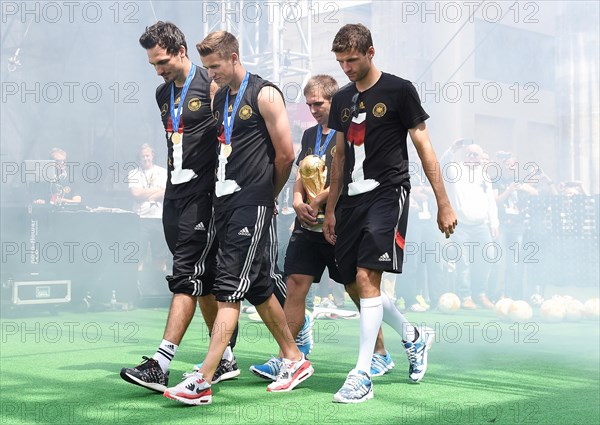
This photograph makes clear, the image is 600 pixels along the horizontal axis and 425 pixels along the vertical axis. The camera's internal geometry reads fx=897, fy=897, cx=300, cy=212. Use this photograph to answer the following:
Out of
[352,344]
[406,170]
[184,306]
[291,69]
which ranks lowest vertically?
[352,344]

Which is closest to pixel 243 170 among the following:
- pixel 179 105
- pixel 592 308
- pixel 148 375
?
pixel 179 105

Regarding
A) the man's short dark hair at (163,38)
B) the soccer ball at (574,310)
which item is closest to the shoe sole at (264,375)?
the man's short dark hair at (163,38)

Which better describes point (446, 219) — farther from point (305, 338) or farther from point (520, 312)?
point (520, 312)

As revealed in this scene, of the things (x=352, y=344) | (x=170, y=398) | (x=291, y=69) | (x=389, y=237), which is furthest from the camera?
(x=291, y=69)

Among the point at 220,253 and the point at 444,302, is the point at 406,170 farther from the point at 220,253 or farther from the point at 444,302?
the point at 444,302

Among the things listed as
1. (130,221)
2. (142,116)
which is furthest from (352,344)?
(142,116)

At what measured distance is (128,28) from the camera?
11070 mm

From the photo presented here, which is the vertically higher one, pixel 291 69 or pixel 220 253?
pixel 291 69

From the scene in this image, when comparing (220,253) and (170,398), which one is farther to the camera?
(220,253)

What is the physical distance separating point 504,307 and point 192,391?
5.72 meters

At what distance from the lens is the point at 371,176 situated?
4.81 m

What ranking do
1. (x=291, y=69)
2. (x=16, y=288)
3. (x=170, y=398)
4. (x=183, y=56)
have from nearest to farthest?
(x=170, y=398), (x=183, y=56), (x=16, y=288), (x=291, y=69)

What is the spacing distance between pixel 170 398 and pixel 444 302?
6.62 m

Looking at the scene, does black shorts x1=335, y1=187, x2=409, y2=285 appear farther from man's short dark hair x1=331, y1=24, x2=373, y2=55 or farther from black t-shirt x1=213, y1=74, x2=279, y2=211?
man's short dark hair x1=331, y1=24, x2=373, y2=55
